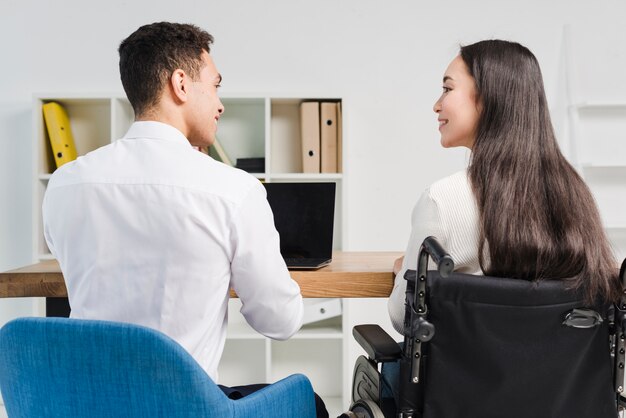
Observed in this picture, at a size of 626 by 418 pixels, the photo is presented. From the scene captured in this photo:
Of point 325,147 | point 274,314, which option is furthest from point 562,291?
point 325,147

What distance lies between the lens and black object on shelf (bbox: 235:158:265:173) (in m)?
3.23

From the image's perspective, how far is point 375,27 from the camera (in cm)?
341

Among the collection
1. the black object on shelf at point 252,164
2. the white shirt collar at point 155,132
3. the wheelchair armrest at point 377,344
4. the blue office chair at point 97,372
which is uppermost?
the white shirt collar at point 155,132

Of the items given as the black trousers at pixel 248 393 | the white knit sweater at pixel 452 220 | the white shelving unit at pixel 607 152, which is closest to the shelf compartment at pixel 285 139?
the white shelving unit at pixel 607 152

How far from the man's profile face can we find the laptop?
340mm

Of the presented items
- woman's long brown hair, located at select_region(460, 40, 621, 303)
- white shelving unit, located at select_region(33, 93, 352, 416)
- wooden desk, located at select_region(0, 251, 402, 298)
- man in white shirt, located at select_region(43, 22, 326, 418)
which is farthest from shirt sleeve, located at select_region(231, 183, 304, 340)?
white shelving unit, located at select_region(33, 93, 352, 416)

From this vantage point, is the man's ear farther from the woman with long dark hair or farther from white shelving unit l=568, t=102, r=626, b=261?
white shelving unit l=568, t=102, r=626, b=261

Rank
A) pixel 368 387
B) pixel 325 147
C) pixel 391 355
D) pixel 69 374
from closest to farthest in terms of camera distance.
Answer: pixel 69 374, pixel 391 355, pixel 368 387, pixel 325 147

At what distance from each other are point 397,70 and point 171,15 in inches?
47.7

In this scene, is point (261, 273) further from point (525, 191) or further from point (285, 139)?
point (285, 139)

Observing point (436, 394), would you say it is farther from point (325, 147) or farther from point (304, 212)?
point (325, 147)

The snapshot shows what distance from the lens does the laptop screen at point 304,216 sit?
169 centimetres

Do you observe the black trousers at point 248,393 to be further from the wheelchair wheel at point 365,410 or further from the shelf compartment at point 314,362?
the shelf compartment at point 314,362

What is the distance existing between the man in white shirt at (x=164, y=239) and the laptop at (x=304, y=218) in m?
0.47
